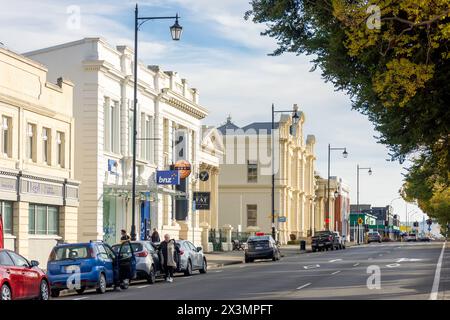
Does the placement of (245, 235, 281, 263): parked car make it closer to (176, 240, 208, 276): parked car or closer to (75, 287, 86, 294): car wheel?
(176, 240, 208, 276): parked car

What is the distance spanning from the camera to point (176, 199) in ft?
211

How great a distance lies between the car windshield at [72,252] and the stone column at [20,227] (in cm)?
982

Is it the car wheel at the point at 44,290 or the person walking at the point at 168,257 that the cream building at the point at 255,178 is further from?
the car wheel at the point at 44,290

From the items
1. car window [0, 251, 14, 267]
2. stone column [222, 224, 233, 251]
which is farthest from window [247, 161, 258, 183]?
car window [0, 251, 14, 267]

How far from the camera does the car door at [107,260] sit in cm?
2905

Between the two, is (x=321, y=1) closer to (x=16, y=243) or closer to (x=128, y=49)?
(x=16, y=243)

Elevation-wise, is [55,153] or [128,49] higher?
[128,49]

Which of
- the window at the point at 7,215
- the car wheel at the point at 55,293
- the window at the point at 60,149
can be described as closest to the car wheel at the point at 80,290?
the car wheel at the point at 55,293

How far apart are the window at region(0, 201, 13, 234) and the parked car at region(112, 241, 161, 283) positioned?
6430 mm

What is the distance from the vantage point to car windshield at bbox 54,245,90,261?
1130 inches

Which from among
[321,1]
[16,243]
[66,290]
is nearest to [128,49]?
[16,243]

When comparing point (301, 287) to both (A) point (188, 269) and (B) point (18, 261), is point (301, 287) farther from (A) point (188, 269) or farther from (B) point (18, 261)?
(A) point (188, 269)

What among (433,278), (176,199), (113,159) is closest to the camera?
(433,278)
